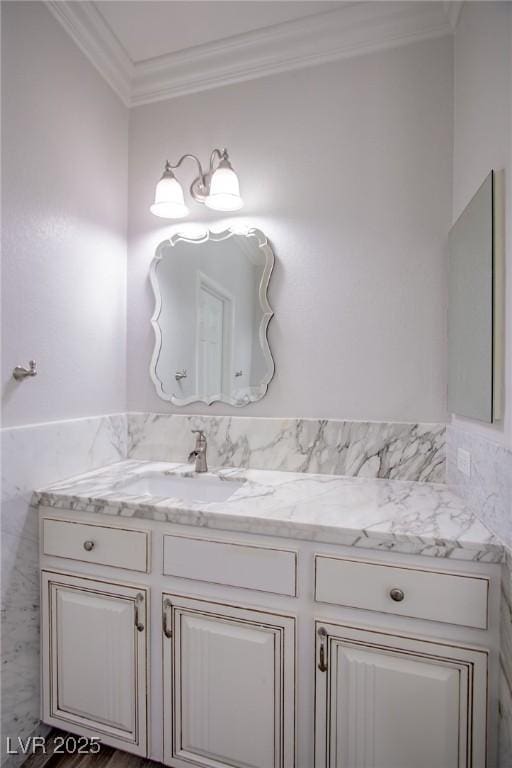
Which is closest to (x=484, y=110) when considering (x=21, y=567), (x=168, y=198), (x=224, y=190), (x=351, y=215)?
(x=351, y=215)

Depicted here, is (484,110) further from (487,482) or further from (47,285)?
(47,285)

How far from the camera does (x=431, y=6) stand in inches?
57.9

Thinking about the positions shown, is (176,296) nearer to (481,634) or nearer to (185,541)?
(185,541)

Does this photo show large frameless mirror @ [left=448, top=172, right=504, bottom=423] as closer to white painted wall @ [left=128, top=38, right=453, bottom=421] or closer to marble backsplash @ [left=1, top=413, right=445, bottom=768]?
white painted wall @ [left=128, top=38, right=453, bottom=421]

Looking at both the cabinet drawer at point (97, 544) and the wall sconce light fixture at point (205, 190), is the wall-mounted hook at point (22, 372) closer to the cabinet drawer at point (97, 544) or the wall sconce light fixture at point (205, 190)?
the cabinet drawer at point (97, 544)

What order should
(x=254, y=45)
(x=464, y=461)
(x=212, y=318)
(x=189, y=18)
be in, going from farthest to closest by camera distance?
1. (x=212, y=318)
2. (x=254, y=45)
3. (x=189, y=18)
4. (x=464, y=461)

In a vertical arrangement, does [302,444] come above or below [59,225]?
below

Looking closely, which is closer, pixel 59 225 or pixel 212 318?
pixel 59 225

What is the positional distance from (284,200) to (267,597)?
60.6 inches

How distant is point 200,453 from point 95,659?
0.79 metres

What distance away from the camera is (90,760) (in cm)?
132

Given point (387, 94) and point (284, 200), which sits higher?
point (387, 94)

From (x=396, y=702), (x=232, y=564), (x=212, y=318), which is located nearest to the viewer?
(x=396, y=702)

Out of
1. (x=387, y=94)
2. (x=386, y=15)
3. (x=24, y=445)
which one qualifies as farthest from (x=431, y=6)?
(x=24, y=445)
